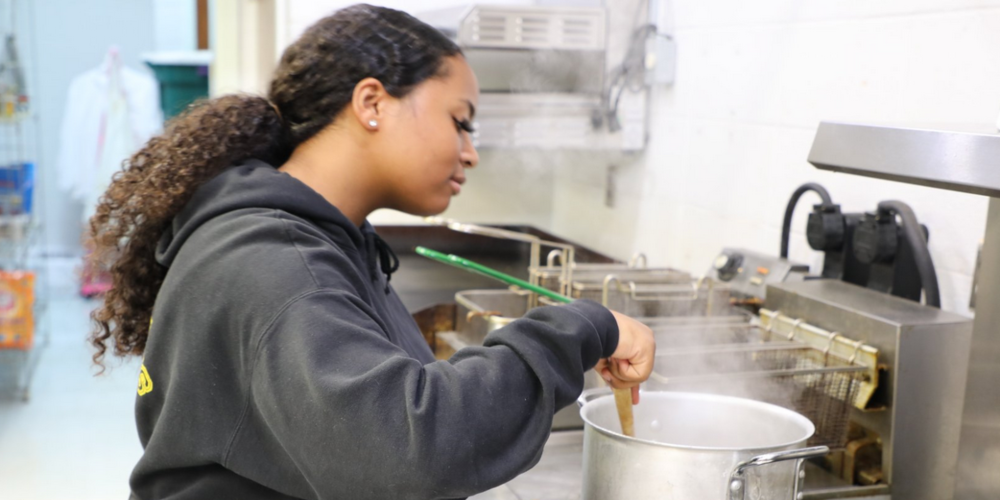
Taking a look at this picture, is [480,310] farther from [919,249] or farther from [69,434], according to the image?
[69,434]

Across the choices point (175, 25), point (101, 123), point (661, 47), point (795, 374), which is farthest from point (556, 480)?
point (175, 25)

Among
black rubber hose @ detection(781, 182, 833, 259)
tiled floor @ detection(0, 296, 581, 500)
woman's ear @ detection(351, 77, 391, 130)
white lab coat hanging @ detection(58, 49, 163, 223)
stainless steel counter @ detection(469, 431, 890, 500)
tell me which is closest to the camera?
woman's ear @ detection(351, 77, 391, 130)

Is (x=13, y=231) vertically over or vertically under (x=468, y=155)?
under

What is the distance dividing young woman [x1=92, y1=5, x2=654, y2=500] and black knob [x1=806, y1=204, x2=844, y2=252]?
0.78 m

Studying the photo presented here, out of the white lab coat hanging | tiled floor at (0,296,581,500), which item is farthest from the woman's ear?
the white lab coat hanging

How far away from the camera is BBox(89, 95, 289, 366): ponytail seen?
107cm

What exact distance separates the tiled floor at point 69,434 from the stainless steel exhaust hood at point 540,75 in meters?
1.59

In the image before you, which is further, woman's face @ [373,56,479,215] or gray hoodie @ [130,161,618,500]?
woman's face @ [373,56,479,215]

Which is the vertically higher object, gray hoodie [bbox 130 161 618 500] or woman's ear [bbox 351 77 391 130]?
woman's ear [bbox 351 77 391 130]

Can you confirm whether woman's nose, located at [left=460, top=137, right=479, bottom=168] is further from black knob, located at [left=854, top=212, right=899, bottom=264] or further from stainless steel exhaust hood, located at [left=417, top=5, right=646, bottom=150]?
stainless steel exhaust hood, located at [left=417, top=5, right=646, bottom=150]

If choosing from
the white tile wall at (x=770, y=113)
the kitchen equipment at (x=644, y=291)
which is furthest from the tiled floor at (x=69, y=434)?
the kitchen equipment at (x=644, y=291)

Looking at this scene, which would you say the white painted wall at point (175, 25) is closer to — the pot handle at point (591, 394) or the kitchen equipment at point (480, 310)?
the kitchen equipment at point (480, 310)

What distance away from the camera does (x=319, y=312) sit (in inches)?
32.9

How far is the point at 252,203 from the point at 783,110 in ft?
4.91
